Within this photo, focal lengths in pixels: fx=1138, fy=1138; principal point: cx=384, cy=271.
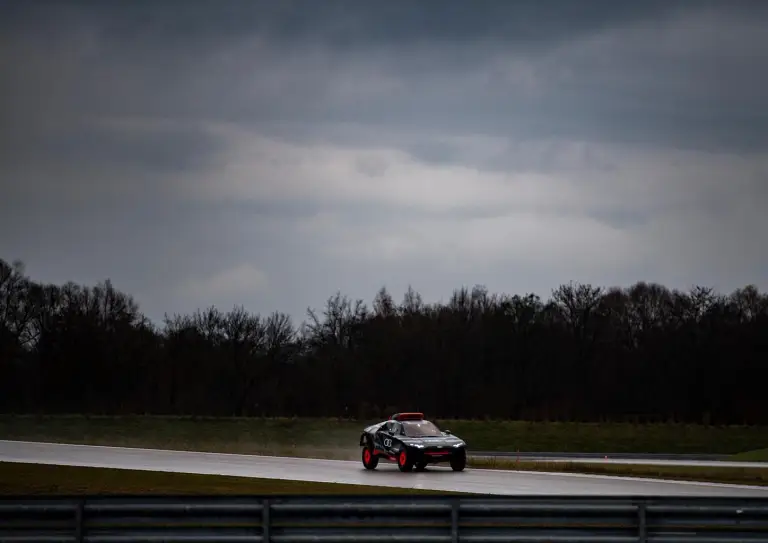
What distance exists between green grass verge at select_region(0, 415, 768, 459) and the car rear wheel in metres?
24.2

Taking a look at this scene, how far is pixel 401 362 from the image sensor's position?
8569 centimetres

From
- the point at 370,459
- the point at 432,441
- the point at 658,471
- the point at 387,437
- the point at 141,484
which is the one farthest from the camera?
the point at 658,471

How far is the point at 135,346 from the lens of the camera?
292ft

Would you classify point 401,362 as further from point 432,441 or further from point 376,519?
point 376,519

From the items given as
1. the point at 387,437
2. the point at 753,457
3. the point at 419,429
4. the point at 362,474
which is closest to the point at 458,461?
the point at 419,429

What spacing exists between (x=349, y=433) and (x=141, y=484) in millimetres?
33364

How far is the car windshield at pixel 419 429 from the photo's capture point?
31.5 m

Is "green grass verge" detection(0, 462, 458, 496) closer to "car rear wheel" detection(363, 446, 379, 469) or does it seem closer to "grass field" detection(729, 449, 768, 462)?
A: "car rear wheel" detection(363, 446, 379, 469)

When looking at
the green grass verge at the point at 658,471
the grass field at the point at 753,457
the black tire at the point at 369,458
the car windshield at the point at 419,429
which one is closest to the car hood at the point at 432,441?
the car windshield at the point at 419,429

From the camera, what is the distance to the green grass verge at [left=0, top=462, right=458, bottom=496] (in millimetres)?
24391

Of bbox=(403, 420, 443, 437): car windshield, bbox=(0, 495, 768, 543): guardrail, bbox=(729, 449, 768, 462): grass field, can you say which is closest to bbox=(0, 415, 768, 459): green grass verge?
bbox=(729, 449, 768, 462): grass field

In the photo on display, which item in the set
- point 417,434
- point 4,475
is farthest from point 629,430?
point 4,475

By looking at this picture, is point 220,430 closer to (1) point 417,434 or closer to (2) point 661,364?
(1) point 417,434

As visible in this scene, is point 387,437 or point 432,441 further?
point 387,437
